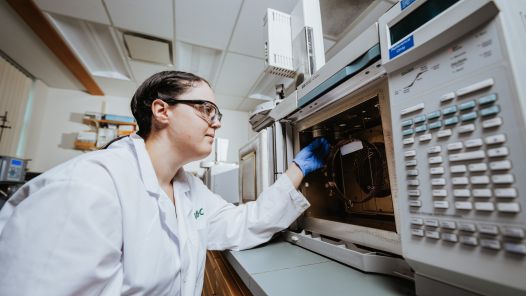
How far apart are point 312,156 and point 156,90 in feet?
2.51

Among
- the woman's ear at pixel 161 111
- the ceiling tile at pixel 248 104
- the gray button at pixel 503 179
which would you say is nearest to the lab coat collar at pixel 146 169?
the woman's ear at pixel 161 111

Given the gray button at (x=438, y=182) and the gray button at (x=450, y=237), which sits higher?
the gray button at (x=438, y=182)

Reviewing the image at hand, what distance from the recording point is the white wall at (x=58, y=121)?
12.1 ft

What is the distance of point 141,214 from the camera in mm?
696

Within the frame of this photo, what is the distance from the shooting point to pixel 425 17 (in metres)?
0.43

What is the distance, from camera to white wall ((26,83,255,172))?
3680 mm

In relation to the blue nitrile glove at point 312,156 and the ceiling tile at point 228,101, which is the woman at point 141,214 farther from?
the ceiling tile at point 228,101

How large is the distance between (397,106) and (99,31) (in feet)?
10.9

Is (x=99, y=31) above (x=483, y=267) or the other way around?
above

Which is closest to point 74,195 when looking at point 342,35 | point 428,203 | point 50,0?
point 428,203

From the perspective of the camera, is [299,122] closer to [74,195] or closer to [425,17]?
[425,17]

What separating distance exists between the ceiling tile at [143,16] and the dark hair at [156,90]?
162 centimetres

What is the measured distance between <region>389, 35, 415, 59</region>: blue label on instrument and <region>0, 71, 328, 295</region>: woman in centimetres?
57

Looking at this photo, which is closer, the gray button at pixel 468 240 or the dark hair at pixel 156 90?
the gray button at pixel 468 240
